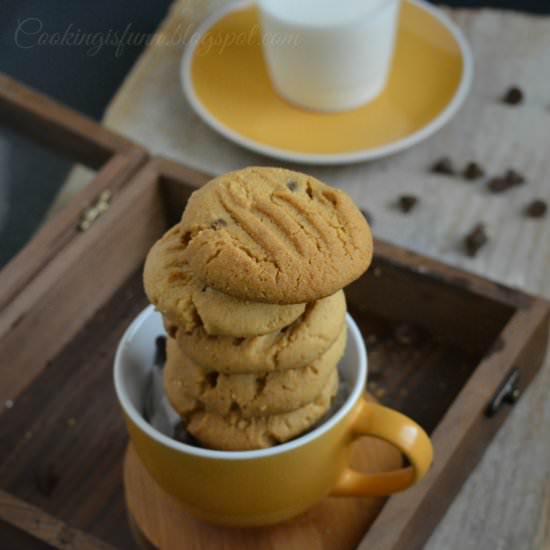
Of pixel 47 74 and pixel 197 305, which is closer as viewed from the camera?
pixel 197 305

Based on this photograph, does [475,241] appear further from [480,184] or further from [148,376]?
[148,376]

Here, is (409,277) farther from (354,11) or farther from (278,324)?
(354,11)

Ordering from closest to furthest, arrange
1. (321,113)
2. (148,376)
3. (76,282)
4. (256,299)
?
(256,299), (148,376), (76,282), (321,113)

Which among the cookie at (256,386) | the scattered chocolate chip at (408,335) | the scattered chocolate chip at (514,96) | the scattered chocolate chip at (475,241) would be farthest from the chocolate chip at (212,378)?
the scattered chocolate chip at (514,96)

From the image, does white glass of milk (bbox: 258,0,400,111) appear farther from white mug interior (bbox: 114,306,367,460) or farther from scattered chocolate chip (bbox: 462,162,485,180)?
white mug interior (bbox: 114,306,367,460)

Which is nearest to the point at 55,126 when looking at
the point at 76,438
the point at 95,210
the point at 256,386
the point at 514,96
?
the point at 95,210

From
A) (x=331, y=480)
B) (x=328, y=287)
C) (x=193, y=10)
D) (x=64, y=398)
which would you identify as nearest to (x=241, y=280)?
(x=328, y=287)
